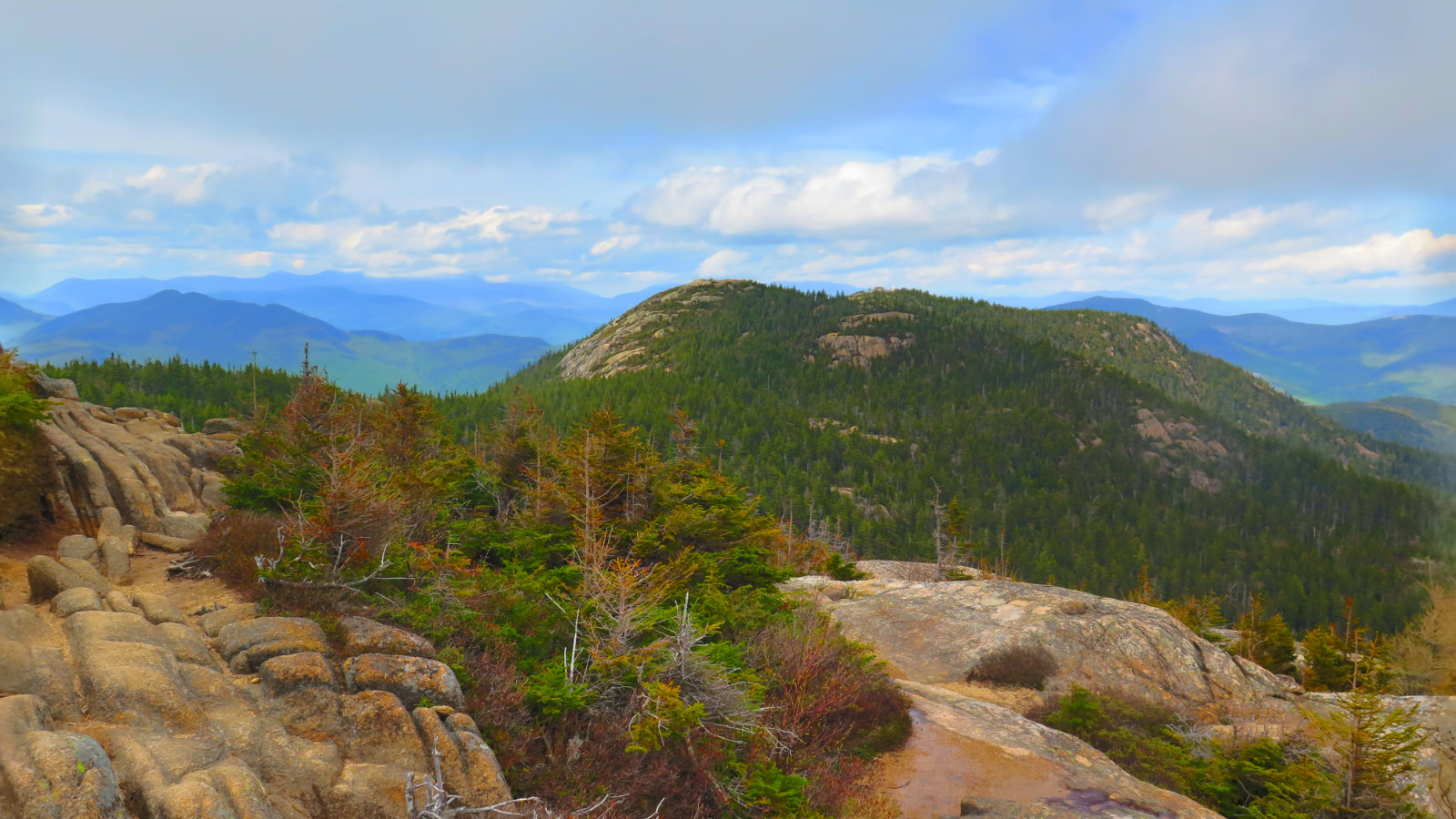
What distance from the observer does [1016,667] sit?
24859 millimetres

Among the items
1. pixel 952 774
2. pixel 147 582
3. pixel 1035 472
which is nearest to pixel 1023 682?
pixel 952 774

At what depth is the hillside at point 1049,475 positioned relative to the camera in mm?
118500

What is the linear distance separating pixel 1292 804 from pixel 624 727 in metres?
17.1

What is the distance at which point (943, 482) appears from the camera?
14150 cm

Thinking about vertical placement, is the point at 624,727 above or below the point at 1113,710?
above

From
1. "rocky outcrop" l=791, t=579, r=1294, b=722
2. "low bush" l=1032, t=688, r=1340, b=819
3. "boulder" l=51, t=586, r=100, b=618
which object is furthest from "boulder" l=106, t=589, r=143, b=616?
"low bush" l=1032, t=688, r=1340, b=819

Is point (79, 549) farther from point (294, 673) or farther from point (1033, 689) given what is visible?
point (1033, 689)

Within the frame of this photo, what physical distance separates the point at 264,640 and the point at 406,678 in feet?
8.26

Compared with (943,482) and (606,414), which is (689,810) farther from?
(943,482)

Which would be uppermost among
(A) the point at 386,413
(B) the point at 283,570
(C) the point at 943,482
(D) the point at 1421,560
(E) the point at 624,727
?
(A) the point at 386,413

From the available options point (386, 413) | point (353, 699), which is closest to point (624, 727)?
point (353, 699)

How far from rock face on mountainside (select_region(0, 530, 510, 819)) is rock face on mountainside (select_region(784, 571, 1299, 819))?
11786 millimetres

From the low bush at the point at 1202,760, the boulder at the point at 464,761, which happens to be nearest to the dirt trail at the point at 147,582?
the boulder at the point at 464,761

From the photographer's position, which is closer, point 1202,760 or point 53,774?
point 53,774
